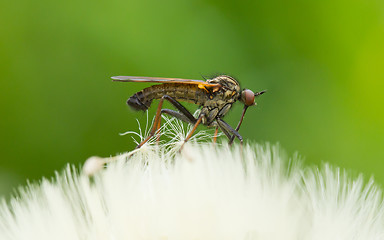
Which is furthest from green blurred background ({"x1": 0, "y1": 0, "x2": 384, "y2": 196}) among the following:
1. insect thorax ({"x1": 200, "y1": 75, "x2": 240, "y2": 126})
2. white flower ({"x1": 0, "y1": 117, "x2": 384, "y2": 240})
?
white flower ({"x1": 0, "y1": 117, "x2": 384, "y2": 240})

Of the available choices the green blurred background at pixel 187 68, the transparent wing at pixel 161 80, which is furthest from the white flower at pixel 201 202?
the green blurred background at pixel 187 68

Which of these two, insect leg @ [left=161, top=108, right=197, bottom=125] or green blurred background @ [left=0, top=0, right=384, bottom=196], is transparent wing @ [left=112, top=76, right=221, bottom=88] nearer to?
insect leg @ [left=161, top=108, right=197, bottom=125]

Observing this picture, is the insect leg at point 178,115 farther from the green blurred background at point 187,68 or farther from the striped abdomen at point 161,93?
the green blurred background at point 187,68

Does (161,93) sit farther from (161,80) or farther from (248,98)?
(248,98)

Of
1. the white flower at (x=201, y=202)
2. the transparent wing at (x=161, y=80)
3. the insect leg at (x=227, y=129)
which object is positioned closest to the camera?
the white flower at (x=201, y=202)

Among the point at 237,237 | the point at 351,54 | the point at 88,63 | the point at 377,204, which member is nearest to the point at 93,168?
the point at 237,237

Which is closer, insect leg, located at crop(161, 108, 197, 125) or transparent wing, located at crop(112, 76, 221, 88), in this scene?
transparent wing, located at crop(112, 76, 221, 88)

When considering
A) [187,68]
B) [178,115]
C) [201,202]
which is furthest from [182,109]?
[187,68]
